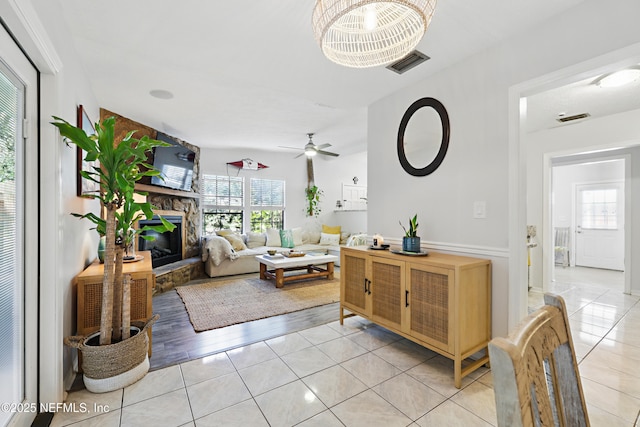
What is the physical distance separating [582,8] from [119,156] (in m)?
3.03

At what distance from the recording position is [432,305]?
2.07 m

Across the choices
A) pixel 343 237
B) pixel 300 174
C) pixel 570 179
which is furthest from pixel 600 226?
pixel 300 174

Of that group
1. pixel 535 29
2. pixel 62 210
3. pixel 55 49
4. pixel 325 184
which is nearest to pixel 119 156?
pixel 62 210

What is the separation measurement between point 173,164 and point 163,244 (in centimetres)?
138

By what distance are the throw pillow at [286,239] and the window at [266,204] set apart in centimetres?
61

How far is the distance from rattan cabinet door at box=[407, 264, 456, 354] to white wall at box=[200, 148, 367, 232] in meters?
4.55

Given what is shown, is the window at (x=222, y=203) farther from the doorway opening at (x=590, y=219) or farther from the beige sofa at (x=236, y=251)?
the doorway opening at (x=590, y=219)

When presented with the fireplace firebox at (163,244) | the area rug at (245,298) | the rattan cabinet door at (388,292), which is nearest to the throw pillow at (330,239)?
the area rug at (245,298)

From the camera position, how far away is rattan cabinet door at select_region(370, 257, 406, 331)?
7.56 feet

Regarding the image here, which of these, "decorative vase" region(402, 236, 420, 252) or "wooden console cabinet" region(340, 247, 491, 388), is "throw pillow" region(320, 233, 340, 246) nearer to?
"wooden console cabinet" region(340, 247, 491, 388)

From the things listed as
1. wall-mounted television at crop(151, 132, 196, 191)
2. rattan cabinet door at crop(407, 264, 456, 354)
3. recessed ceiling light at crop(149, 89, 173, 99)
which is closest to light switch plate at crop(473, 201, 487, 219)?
rattan cabinet door at crop(407, 264, 456, 354)

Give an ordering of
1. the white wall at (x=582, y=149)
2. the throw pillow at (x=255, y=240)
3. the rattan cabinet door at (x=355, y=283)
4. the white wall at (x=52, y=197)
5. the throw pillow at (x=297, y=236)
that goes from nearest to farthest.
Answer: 1. the white wall at (x=52, y=197)
2. the rattan cabinet door at (x=355, y=283)
3. the white wall at (x=582, y=149)
4. the throw pillow at (x=255, y=240)
5. the throw pillow at (x=297, y=236)

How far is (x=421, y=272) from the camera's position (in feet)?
7.05

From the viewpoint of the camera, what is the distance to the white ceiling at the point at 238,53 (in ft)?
5.98
